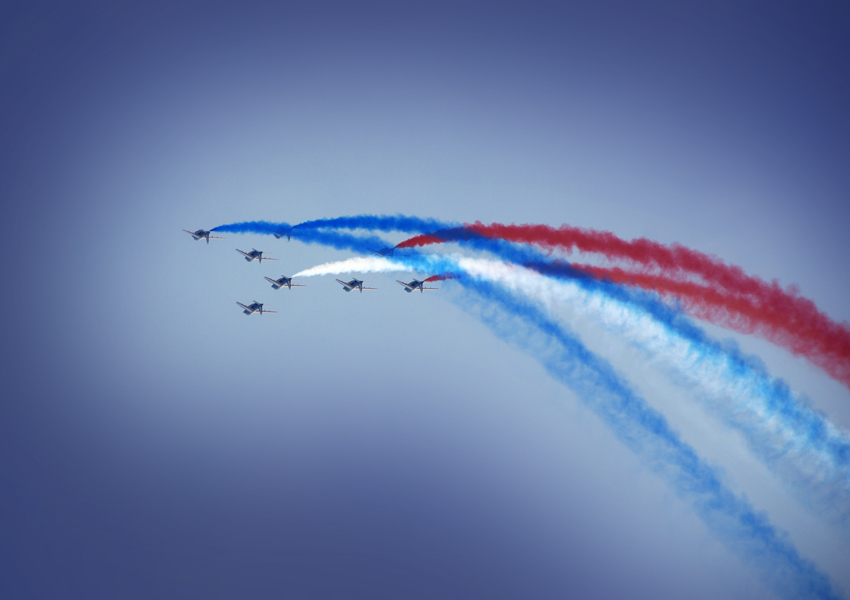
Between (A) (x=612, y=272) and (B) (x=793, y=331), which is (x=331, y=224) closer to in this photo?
(A) (x=612, y=272)

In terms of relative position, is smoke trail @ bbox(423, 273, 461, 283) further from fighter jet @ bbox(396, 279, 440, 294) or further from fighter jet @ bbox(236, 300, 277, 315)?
fighter jet @ bbox(236, 300, 277, 315)

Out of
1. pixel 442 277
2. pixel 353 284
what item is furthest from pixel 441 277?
pixel 353 284

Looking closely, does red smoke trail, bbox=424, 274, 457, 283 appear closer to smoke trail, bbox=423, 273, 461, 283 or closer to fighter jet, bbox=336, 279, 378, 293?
smoke trail, bbox=423, 273, 461, 283

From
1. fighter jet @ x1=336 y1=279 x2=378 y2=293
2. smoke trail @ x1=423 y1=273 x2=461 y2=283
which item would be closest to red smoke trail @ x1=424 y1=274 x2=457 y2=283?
smoke trail @ x1=423 y1=273 x2=461 y2=283

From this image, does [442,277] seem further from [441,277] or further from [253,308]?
[253,308]

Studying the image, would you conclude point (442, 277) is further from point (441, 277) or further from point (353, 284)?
point (353, 284)

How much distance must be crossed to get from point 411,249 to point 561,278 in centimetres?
938

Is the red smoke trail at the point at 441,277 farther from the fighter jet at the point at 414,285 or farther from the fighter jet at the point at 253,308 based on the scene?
the fighter jet at the point at 253,308

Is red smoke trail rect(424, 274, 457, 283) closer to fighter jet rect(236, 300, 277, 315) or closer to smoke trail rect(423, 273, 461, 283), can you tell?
smoke trail rect(423, 273, 461, 283)

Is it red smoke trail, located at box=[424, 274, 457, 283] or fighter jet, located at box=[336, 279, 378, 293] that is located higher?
fighter jet, located at box=[336, 279, 378, 293]

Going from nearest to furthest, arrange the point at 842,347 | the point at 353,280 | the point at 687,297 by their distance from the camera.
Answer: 1. the point at 842,347
2. the point at 687,297
3. the point at 353,280

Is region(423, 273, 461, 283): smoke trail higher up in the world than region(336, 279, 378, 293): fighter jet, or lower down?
lower down

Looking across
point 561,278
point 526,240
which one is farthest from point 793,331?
point 526,240

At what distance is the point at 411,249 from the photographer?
39594 millimetres
